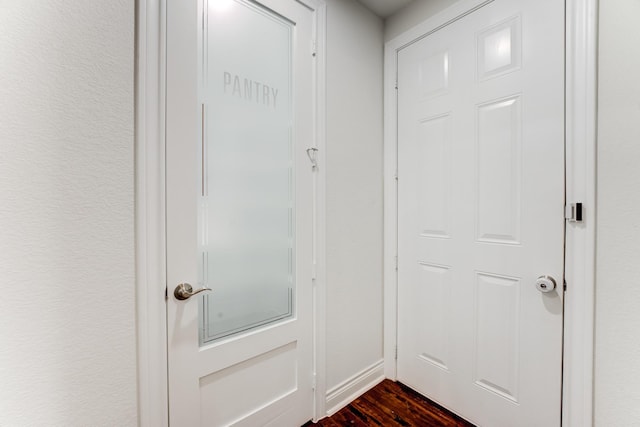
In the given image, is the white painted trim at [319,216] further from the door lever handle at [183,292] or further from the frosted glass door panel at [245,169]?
the door lever handle at [183,292]

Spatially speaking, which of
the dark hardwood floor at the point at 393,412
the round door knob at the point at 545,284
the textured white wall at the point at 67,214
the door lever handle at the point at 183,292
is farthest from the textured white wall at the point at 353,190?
the textured white wall at the point at 67,214

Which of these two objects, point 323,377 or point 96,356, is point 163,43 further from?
point 323,377

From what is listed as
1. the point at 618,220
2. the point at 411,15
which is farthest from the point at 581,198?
the point at 411,15

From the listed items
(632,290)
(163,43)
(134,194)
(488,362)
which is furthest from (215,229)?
(632,290)

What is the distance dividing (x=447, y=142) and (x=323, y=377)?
1570 mm

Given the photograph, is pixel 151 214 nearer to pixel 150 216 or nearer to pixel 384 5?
pixel 150 216

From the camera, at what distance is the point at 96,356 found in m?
0.86

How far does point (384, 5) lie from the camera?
1.84 metres

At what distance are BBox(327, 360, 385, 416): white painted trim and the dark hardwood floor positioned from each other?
3 centimetres

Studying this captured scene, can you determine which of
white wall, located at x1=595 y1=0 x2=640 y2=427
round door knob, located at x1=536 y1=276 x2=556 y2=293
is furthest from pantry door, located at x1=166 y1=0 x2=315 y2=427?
white wall, located at x1=595 y1=0 x2=640 y2=427

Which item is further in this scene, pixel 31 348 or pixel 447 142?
pixel 447 142

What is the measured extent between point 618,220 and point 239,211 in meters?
1.60

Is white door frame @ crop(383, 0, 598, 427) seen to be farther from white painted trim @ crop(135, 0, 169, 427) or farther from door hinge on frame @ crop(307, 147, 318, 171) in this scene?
white painted trim @ crop(135, 0, 169, 427)

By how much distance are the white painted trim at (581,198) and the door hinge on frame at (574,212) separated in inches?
0.7
